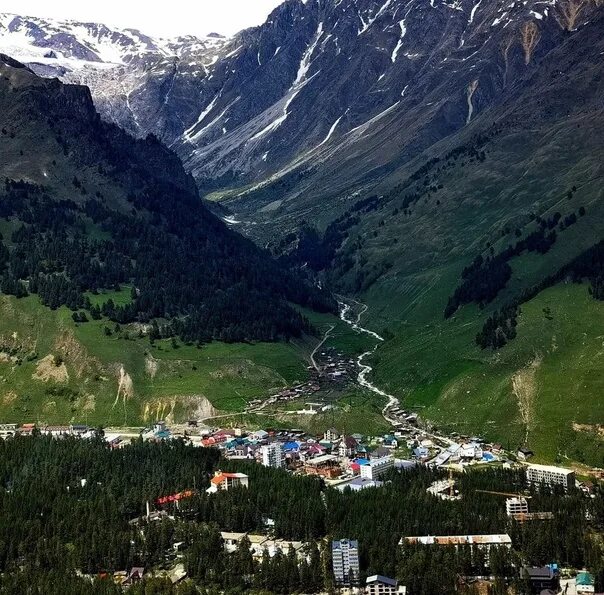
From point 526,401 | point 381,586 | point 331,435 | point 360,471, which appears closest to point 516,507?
point 381,586

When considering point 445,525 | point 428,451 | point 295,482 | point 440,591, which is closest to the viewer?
point 440,591

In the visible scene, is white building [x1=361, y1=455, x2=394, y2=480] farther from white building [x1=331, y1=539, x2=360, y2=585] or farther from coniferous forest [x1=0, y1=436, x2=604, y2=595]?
white building [x1=331, y1=539, x2=360, y2=585]

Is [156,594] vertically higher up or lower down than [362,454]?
lower down

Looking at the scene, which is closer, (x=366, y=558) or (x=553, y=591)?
(x=553, y=591)

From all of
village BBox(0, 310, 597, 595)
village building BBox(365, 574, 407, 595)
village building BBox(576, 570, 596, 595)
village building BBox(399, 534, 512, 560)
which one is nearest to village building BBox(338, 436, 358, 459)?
village BBox(0, 310, 597, 595)

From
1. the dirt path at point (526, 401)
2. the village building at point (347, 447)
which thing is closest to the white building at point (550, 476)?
the dirt path at point (526, 401)

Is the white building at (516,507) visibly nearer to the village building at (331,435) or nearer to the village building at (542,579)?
the village building at (542,579)

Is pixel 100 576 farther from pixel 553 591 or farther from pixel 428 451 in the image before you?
pixel 428 451

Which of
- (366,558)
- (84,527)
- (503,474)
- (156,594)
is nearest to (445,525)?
(366,558)

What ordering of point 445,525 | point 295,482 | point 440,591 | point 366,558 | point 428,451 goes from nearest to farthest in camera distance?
1. point 440,591
2. point 366,558
3. point 445,525
4. point 295,482
5. point 428,451
